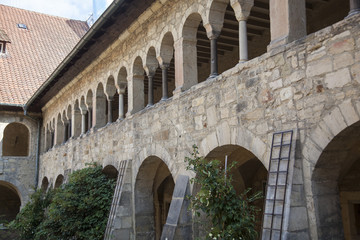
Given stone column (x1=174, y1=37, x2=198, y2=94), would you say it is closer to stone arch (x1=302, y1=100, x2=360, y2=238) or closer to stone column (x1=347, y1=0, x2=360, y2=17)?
stone arch (x1=302, y1=100, x2=360, y2=238)

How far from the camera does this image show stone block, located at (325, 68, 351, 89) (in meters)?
3.57

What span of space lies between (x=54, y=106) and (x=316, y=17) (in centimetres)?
1089

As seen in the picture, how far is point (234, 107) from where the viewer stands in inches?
198

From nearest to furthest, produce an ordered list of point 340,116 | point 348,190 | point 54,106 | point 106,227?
point 340,116, point 348,190, point 106,227, point 54,106

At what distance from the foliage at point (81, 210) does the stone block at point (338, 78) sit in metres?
5.89

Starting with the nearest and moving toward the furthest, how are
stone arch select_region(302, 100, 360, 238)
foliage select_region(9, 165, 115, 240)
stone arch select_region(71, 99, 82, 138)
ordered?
stone arch select_region(302, 100, 360, 238), foliage select_region(9, 165, 115, 240), stone arch select_region(71, 99, 82, 138)

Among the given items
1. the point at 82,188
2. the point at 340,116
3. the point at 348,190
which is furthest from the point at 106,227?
the point at 340,116

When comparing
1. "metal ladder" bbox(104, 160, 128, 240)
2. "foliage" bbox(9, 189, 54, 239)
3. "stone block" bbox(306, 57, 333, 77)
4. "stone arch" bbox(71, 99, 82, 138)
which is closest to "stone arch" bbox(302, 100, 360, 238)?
"stone block" bbox(306, 57, 333, 77)

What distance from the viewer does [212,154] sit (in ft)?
18.1

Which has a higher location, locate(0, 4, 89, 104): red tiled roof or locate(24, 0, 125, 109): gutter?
locate(0, 4, 89, 104): red tiled roof

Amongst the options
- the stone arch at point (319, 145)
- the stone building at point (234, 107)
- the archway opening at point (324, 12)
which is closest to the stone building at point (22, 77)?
the stone building at point (234, 107)

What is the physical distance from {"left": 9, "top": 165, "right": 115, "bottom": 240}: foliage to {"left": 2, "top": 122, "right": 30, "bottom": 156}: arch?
1181cm

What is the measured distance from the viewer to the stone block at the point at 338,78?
11.7 ft

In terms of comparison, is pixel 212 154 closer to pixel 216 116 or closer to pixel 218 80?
pixel 216 116
